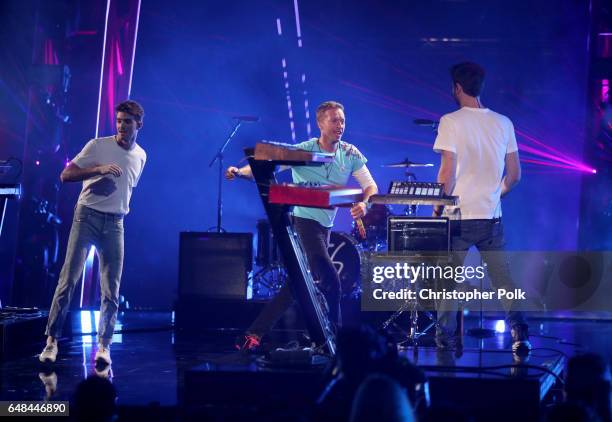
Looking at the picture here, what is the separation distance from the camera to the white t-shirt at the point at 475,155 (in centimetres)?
605

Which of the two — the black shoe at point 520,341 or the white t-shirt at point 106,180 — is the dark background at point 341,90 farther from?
the black shoe at point 520,341

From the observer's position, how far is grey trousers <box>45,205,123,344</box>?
21.5 ft

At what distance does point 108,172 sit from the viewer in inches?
249

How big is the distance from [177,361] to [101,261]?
1.04 meters

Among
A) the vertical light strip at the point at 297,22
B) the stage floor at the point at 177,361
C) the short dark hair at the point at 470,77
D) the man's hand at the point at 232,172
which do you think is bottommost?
the stage floor at the point at 177,361

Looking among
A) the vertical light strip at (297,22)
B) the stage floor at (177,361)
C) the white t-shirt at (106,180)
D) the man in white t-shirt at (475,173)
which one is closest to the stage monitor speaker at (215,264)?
the stage floor at (177,361)

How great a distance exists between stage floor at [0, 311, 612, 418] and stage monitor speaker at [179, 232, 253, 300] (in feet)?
1.90

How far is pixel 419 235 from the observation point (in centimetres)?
682

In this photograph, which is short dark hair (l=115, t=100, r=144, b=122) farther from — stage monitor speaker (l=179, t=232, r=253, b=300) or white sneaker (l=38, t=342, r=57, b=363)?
stage monitor speaker (l=179, t=232, r=253, b=300)

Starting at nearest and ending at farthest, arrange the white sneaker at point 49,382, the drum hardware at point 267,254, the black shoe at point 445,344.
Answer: the white sneaker at point 49,382 → the black shoe at point 445,344 → the drum hardware at point 267,254

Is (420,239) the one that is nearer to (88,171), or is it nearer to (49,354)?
(88,171)

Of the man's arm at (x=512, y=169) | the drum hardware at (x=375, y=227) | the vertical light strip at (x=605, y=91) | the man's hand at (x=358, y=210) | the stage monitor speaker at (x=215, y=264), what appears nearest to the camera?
the man's hand at (x=358, y=210)

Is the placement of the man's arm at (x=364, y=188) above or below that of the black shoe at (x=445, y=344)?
above

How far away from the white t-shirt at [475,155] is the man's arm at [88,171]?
2387mm
